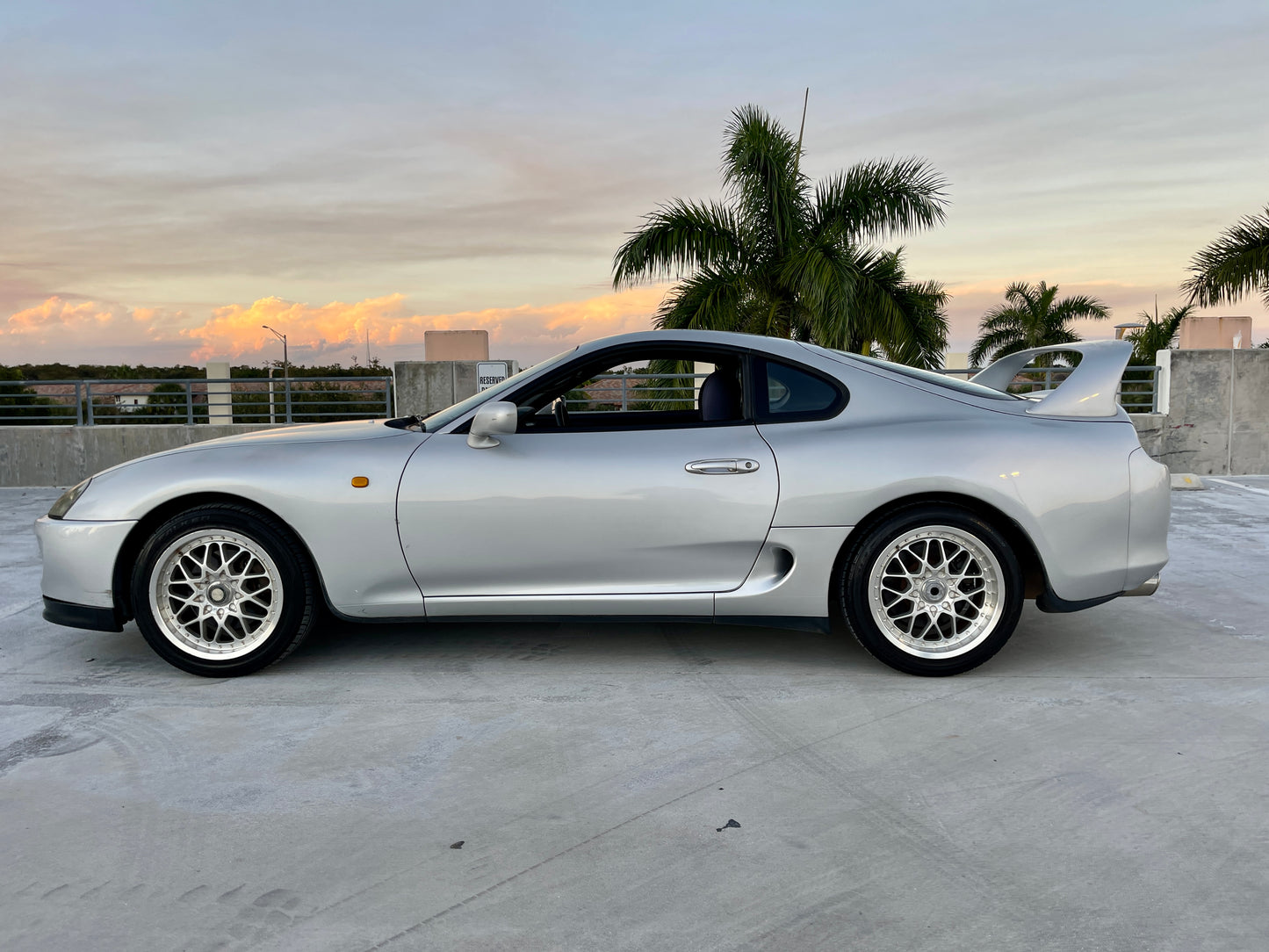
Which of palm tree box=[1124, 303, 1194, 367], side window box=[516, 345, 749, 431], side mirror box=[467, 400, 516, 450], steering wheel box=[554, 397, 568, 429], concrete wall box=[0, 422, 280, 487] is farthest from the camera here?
palm tree box=[1124, 303, 1194, 367]

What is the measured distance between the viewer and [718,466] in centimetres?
428

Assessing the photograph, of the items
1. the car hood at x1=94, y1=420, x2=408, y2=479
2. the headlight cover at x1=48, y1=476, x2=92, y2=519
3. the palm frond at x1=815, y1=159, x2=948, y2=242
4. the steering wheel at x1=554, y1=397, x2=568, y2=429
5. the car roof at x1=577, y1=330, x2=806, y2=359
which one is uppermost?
the palm frond at x1=815, y1=159, x2=948, y2=242

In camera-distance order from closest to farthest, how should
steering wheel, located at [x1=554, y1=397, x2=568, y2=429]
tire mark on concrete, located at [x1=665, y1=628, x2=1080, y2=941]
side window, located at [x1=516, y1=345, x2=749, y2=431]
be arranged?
tire mark on concrete, located at [x1=665, y1=628, x2=1080, y2=941]
side window, located at [x1=516, y1=345, x2=749, y2=431]
steering wheel, located at [x1=554, y1=397, x2=568, y2=429]

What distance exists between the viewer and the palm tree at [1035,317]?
33.8m

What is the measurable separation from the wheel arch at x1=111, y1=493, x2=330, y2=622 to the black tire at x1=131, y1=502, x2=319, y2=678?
0.02 m

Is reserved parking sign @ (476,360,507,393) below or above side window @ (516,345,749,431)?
above

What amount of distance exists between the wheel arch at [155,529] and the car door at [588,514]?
467mm

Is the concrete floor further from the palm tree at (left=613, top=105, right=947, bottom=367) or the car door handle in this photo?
the palm tree at (left=613, top=105, right=947, bottom=367)

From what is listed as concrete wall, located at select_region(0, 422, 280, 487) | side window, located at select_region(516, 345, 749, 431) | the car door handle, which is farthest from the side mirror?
concrete wall, located at select_region(0, 422, 280, 487)

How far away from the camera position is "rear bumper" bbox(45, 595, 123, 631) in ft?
14.4

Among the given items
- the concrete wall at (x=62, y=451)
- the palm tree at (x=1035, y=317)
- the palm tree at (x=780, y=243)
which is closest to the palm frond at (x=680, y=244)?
the palm tree at (x=780, y=243)

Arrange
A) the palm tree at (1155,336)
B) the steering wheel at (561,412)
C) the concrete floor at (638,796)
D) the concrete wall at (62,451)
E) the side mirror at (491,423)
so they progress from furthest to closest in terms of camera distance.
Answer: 1. the palm tree at (1155,336)
2. the concrete wall at (62,451)
3. the steering wheel at (561,412)
4. the side mirror at (491,423)
5. the concrete floor at (638,796)

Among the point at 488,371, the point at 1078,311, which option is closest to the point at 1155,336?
the point at 1078,311

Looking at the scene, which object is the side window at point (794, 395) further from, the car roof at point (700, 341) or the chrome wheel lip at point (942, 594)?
the chrome wheel lip at point (942, 594)
